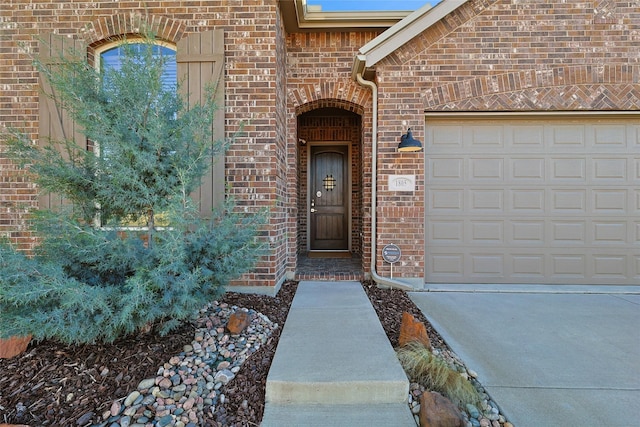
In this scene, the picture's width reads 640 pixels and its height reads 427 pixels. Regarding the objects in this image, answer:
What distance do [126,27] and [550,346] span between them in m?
5.56

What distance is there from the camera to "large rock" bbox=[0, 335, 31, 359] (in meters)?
2.18

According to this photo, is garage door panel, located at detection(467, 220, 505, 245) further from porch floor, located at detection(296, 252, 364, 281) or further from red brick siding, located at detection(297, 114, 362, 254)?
red brick siding, located at detection(297, 114, 362, 254)

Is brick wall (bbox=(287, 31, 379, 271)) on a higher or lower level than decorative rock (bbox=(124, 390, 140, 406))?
higher

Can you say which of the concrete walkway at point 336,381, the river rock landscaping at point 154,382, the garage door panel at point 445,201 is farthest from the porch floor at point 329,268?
the river rock landscaping at point 154,382

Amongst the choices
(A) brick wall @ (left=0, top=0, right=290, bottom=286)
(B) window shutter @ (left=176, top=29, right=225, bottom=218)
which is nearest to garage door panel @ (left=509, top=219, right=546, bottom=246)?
(A) brick wall @ (left=0, top=0, right=290, bottom=286)

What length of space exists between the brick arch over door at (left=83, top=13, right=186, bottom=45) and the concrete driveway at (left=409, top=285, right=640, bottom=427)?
4.40 metres

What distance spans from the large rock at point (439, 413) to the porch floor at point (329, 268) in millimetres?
2745

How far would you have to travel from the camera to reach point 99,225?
8.01ft

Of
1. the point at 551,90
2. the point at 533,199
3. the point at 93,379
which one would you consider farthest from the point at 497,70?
the point at 93,379

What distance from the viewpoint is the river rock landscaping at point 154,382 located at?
5.60ft

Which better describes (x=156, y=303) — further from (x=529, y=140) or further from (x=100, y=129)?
(x=529, y=140)

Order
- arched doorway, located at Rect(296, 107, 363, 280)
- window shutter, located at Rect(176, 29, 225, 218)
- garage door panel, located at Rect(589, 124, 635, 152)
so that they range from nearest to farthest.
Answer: window shutter, located at Rect(176, 29, 225, 218) < garage door panel, located at Rect(589, 124, 635, 152) < arched doorway, located at Rect(296, 107, 363, 280)

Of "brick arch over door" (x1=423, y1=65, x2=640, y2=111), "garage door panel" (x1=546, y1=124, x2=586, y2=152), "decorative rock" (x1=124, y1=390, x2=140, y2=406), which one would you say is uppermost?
"brick arch over door" (x1=423, y1=65, x2=640, y2=111)

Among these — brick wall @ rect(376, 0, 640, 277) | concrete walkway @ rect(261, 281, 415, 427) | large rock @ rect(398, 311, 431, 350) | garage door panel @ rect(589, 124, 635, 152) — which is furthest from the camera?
garage door panel @ rect(589, 124, 635, 152)
